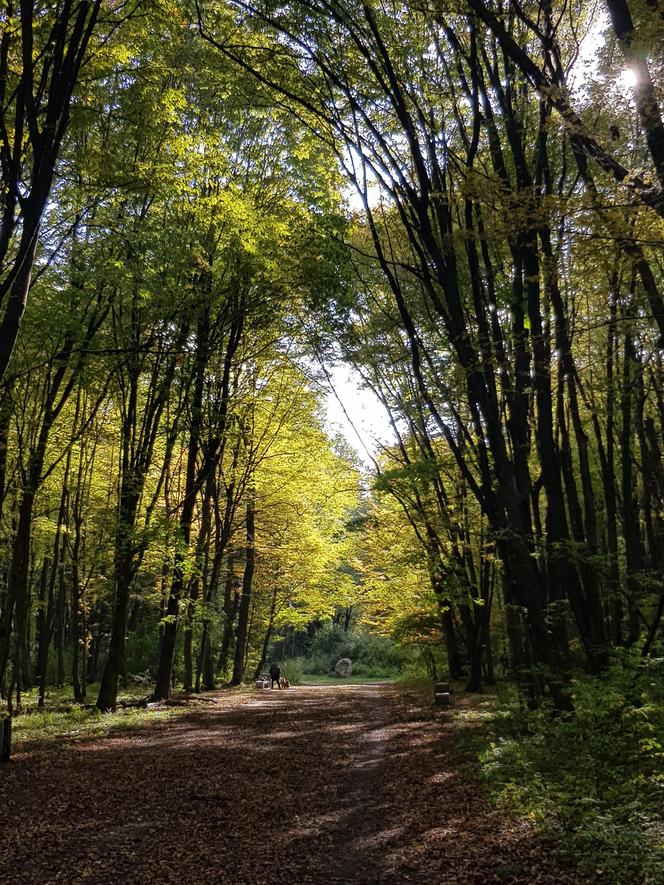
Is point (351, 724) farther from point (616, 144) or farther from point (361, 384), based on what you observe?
point (616, 144)

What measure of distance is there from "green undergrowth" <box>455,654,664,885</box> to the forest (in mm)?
38

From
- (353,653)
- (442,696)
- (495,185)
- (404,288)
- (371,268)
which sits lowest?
(353,653)

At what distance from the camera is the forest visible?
585 cm

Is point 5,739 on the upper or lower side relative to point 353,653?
upper

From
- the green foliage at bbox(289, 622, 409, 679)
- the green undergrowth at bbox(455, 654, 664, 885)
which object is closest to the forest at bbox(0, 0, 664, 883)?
the green undergrowth at bbox(455, 654, 664, 885)

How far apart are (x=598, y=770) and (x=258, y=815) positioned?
3.44 m

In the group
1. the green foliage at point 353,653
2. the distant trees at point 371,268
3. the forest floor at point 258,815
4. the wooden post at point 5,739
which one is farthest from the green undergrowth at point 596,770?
the green foliage at point 353,653

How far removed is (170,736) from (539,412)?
8.30 meters

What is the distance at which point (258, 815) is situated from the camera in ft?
19.1

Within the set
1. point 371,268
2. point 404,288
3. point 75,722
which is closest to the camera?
point 75,722

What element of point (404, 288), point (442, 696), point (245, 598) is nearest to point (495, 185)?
point (404, 288)

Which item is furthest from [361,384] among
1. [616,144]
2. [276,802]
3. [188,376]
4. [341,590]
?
[341,590]

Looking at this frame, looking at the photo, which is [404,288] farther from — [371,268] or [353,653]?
[353,653]

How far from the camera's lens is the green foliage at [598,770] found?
4176mm
